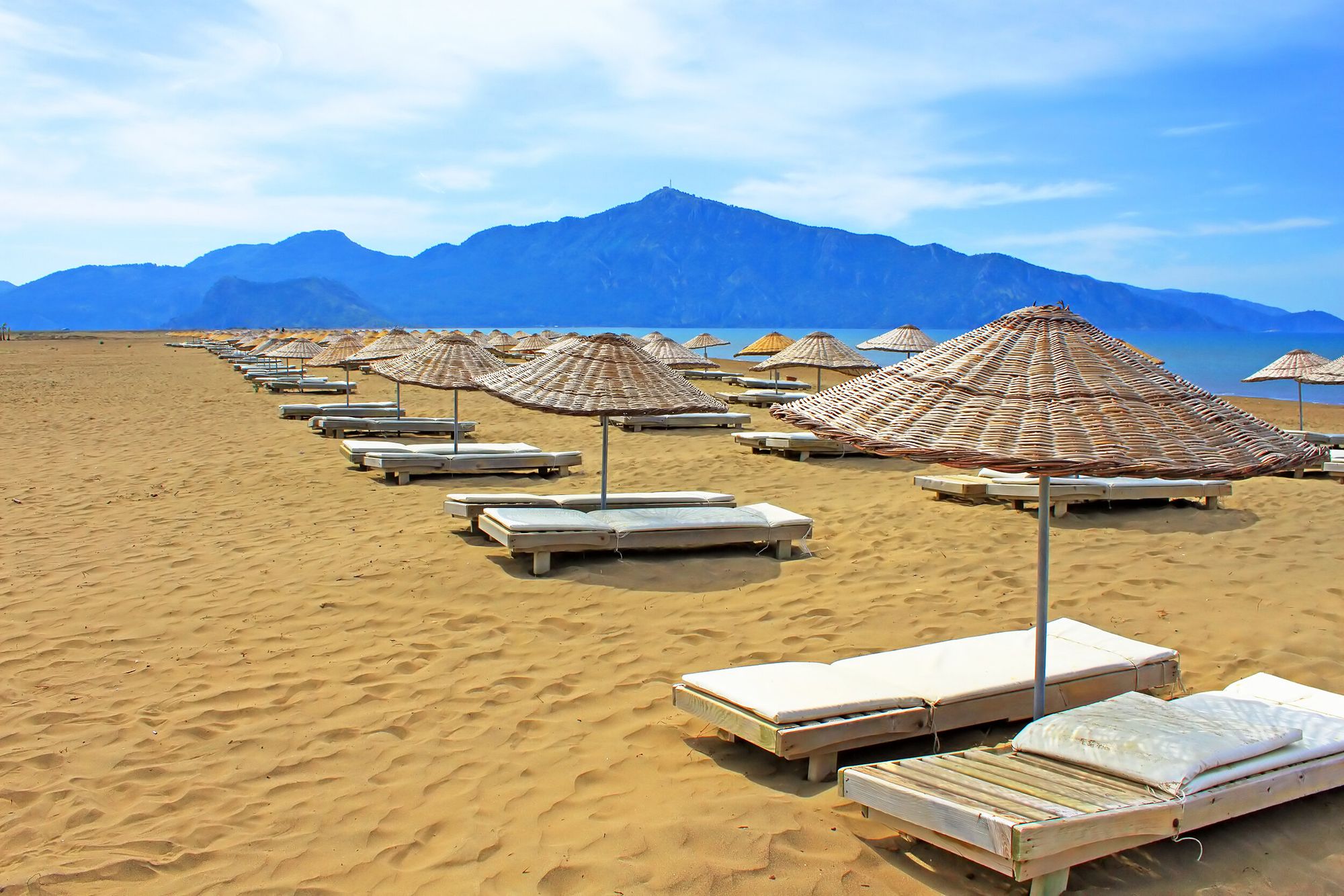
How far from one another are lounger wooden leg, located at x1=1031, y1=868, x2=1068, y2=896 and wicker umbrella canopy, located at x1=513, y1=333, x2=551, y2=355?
32.7m

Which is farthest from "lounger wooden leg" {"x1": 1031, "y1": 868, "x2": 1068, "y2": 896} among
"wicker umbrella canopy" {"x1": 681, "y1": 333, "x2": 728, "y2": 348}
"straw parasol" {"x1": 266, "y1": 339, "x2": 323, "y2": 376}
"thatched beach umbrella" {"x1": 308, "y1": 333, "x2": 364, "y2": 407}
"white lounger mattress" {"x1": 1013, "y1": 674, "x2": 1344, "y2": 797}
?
"wicker umbrella canopy" {"x1": 681, "y1": 333, "x2": 728, "y2": 348}

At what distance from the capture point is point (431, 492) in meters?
9.70

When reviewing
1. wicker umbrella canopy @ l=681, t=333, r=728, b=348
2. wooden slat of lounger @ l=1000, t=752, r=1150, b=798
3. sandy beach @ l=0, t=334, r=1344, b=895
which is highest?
wicker umbrella canopy @ l=681, t=333, r=728, b=348

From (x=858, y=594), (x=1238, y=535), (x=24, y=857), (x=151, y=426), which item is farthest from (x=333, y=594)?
(x=151, y=426)

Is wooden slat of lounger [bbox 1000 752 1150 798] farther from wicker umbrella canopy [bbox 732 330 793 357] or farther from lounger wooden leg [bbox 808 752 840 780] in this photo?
wicker umbrella canopy [bbox 732 330 793 357]

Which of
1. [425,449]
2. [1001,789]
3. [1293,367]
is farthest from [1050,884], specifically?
[1293,367]

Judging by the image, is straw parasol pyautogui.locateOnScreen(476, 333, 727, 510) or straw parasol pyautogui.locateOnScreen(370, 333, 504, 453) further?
straw parasol pyautogui.locateOnScreen(370, 333, 504, 453)

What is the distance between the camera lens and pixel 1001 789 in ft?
9.57

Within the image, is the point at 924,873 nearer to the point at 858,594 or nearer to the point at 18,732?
the point at 858,594

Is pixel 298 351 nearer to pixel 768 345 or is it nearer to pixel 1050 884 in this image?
pixel 768 345

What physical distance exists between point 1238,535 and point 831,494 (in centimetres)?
368

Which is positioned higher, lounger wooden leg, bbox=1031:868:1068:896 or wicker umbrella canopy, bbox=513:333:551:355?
wicker umbrella canopy, bbox=513:333:551:355

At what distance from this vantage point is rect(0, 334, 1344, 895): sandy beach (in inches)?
118

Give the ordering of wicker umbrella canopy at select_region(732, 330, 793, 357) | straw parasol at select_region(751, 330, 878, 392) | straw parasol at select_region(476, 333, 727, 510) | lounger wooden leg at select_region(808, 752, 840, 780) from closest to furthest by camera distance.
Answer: lounger wooden leg at select_region(808, 752, 840, 780) < straw parasol at select_region(476, 333, 727, 510) < straw parasol at select_region(751, 330, 878, 392) < wicker umbrella canopy at select_region(732, 330, 793, 357)
